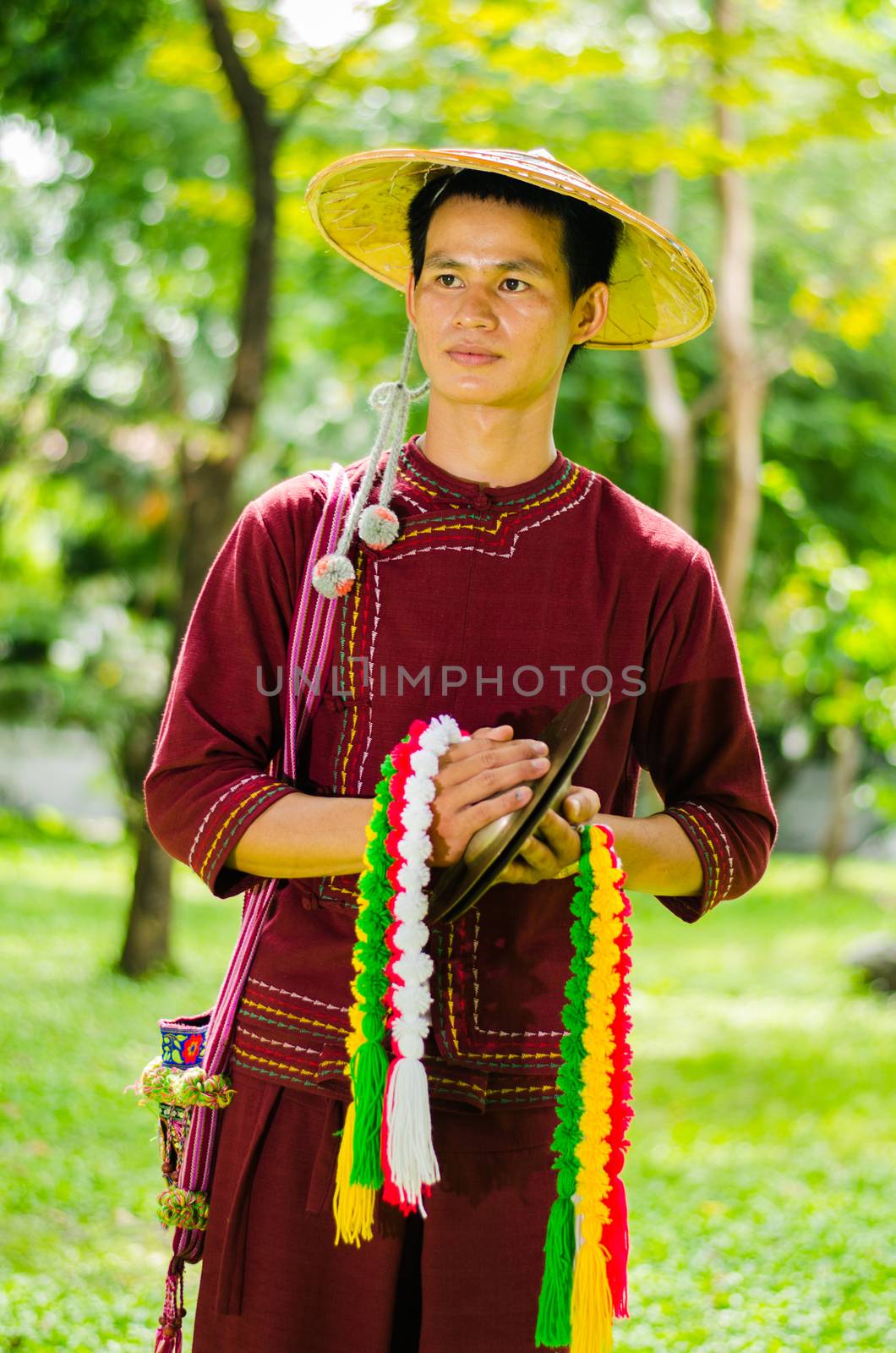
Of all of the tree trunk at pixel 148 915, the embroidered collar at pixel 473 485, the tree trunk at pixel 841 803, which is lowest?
the embroidered collar at pixel 473 485

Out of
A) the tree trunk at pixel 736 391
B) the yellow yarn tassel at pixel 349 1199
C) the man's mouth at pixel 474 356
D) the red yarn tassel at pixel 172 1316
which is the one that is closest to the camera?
the yellow yarn tassel at pixel 349 1199

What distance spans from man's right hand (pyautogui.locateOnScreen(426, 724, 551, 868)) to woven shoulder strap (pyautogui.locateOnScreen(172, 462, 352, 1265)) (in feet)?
0.97

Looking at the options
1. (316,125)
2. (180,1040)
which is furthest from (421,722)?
(316,125)

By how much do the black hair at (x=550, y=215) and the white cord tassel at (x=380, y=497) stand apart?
0.50 ft

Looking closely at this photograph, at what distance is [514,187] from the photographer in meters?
1.83

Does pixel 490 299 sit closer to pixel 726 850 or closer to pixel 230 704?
pixel 230 704

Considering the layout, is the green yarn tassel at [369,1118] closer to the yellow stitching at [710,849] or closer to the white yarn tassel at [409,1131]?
the white yarn tassel at [409,1131]

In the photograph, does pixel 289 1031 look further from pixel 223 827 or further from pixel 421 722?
pixel 421 722

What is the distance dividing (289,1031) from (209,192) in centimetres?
624

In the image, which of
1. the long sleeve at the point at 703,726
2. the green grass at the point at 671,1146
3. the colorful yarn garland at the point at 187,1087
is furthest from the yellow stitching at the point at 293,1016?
the green grass at the point at 671,1146

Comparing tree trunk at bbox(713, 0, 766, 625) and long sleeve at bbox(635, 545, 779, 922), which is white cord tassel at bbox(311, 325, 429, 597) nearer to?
long sleeve at bbox(635, 545, 779, 922)

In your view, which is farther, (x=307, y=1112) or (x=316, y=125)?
(x=316, y=125)

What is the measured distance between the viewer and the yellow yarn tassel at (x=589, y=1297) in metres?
1.66

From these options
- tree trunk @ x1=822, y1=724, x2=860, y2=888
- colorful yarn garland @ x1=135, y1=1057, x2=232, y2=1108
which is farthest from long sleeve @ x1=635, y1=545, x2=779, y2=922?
tree trunk @ x1=822, y1=724, x2=860, y2=888
